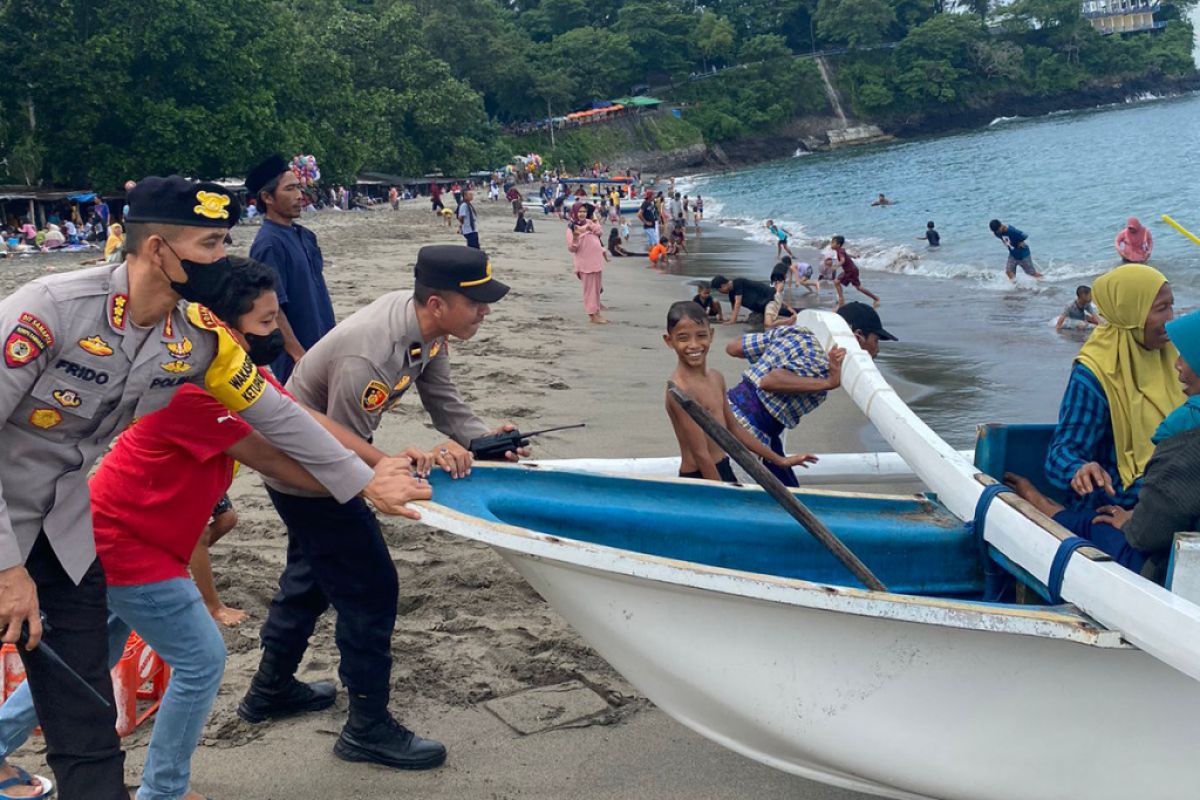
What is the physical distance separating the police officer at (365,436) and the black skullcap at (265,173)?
6.38 ft

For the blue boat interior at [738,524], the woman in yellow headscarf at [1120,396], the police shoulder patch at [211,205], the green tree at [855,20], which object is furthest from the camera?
the green tree at [855,20]

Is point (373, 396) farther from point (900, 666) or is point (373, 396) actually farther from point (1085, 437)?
point (1085, 437)

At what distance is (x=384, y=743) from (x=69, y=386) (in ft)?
4.95

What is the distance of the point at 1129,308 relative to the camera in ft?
12.3

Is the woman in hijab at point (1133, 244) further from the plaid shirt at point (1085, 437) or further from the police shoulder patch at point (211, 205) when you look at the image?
the police shoulder patch at point (211, 205)

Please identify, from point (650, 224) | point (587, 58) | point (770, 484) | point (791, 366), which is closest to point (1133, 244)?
point (791, 366)

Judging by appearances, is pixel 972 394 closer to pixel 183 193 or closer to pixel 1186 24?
pixel 183 193

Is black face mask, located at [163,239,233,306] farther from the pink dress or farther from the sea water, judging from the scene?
the pink dress

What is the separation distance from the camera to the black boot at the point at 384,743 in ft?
10.9

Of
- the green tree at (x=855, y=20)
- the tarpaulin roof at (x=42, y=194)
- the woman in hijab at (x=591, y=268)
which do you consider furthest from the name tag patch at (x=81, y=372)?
the green tree at (x=855, y=20)

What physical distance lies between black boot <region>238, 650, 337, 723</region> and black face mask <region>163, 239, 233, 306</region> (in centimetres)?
144

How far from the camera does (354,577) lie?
3.28 m

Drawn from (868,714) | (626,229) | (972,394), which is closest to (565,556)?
(868,714)

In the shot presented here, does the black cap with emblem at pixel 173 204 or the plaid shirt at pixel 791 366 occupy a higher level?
the black cap with emblem at pixel 173 204
